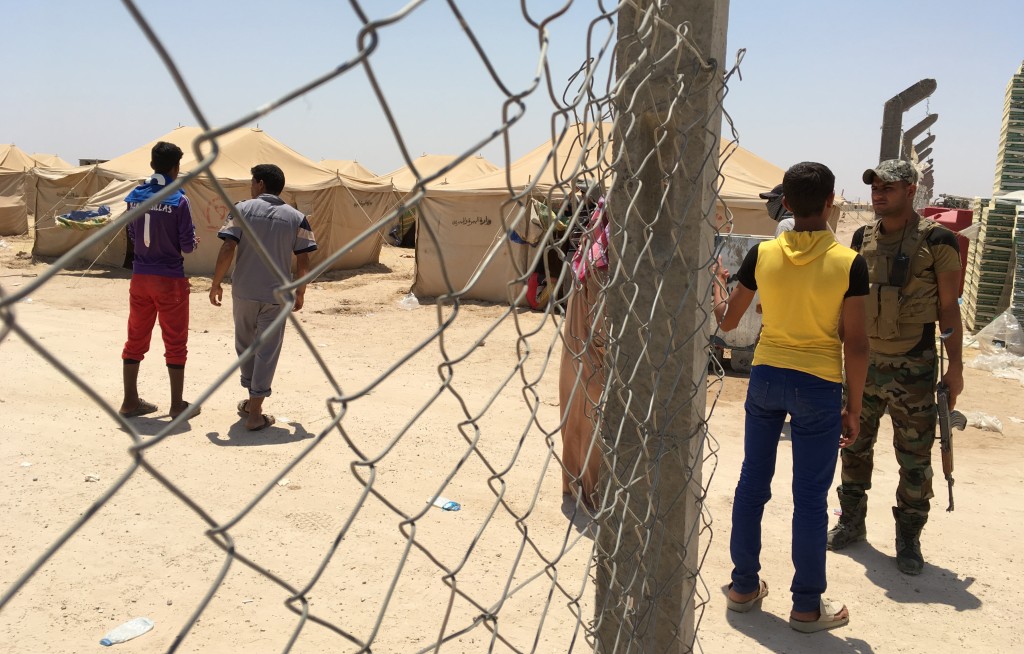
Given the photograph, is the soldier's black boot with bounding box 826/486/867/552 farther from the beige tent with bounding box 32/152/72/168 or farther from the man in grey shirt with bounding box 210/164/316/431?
the beige tent with bounding box 32/152/72/168

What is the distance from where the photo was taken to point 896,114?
22.9 ft

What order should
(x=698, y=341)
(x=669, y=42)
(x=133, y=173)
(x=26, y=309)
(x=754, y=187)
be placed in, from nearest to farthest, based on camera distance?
(x=669, y=42) < (x=698, y=341) < (x=26, y=309) < (x=754, y=187) < (x=133, y=173)

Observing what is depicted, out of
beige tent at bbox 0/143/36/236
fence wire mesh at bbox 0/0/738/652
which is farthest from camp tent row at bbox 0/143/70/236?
fence wire mesh at bbox 0/0/738/652

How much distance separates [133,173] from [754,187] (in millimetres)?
11548

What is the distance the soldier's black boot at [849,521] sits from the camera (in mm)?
3865

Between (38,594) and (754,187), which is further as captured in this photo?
(754,187)

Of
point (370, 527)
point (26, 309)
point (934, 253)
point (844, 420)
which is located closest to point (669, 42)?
point (844, 420)

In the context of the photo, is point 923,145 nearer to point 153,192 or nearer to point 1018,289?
Result: point 1018,289

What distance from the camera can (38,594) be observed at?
9.97ft

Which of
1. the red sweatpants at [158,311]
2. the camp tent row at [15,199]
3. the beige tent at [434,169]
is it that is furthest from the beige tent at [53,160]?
the red sweatpants at [158,311]

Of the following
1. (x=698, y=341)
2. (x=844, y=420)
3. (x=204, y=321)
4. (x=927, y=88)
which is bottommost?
(x=204, y=321)

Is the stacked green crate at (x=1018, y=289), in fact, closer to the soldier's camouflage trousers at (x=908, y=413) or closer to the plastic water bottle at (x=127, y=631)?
the soldier's camouflage trousers at (x=908, y=413)

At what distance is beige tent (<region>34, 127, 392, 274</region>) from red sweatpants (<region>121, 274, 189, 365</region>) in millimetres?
8840

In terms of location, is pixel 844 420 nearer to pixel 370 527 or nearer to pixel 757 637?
pixel 757 637
